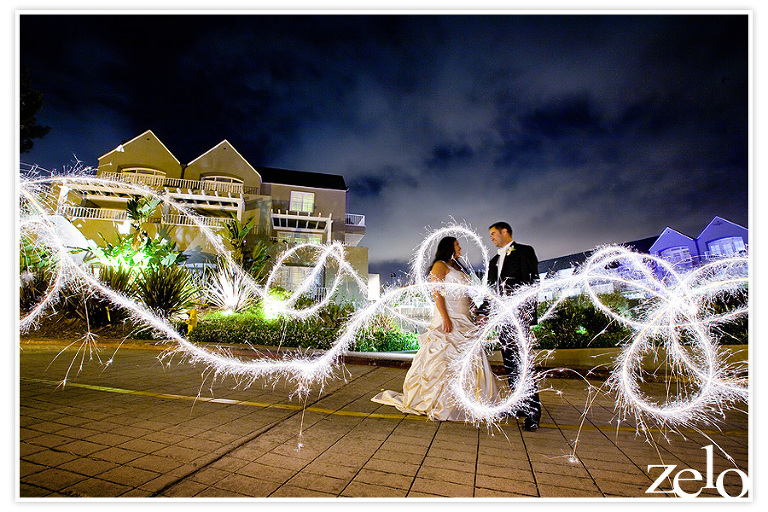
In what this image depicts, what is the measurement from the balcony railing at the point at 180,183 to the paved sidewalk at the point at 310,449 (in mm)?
20162

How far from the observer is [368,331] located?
10656 millimetres

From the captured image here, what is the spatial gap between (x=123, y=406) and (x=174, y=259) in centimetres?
1301

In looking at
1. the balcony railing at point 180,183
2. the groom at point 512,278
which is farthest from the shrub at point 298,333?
the balcony railing at point 180,183

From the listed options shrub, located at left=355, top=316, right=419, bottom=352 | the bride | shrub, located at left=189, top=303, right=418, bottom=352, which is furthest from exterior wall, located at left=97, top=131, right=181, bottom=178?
the bride

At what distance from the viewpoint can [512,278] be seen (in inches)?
164

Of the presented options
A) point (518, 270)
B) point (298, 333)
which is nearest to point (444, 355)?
point (518, 270)

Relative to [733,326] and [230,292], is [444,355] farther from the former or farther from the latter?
[230,292]

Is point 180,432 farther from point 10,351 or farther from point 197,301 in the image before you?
point 197,301

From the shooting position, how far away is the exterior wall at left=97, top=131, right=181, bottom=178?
22953mm

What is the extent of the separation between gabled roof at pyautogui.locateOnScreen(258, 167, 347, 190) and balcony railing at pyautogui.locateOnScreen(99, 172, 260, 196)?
A: 10.1 feet

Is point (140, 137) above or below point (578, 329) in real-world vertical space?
above

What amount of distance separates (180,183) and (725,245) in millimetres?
38916

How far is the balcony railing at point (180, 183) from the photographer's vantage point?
22.2 meters

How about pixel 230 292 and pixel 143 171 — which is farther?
pixel 143 171
